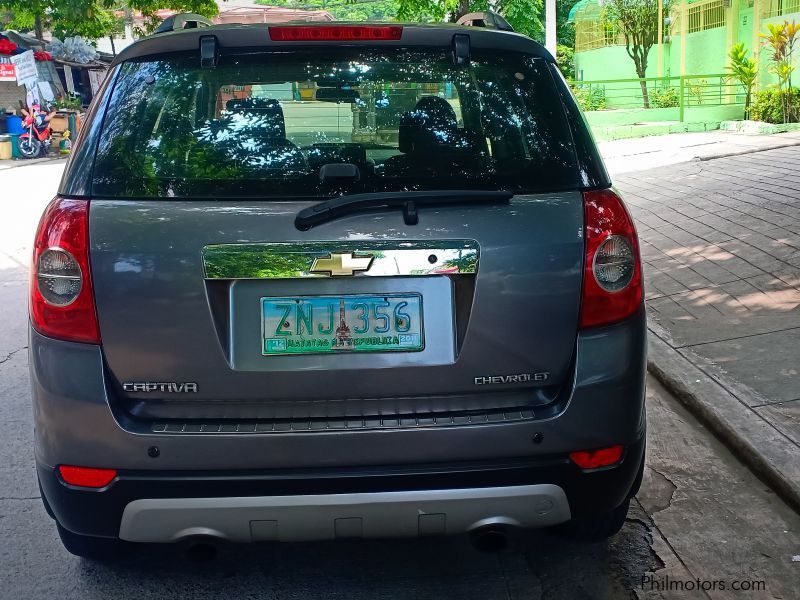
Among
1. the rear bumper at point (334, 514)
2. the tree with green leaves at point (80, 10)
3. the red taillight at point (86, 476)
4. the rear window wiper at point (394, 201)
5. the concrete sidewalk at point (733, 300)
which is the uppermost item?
the tree with green leaves at point (80, 10)

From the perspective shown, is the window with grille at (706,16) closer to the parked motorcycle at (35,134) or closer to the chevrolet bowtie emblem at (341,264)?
the parked motorcycle at (35,134)

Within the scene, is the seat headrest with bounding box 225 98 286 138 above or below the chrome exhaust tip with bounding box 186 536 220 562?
above

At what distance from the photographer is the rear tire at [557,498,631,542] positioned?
309 cm

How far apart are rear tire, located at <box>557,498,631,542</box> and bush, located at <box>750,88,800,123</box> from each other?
17.1 metres

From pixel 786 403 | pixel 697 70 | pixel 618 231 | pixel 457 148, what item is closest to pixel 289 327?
pixel 457 148

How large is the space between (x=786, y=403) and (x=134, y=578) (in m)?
3.07

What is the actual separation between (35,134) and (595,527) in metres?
24.6

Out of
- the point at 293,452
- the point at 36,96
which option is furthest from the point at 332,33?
the point at 36,96

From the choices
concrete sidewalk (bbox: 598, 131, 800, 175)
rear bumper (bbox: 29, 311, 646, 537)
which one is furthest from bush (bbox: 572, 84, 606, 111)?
rear bumper (bbox: 29, 311, 646, 537)

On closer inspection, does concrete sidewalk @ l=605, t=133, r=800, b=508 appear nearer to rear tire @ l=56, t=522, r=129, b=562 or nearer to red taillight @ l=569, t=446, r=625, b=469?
red taillight @ l=569, t=446, r=625, b=469

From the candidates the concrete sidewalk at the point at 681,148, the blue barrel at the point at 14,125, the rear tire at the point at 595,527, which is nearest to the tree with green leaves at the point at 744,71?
the concrete sidewalk at the point at 681,148

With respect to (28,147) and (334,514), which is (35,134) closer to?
(28,147)

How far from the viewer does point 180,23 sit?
3119 millimetres

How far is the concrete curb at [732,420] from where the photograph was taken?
3725 mm
